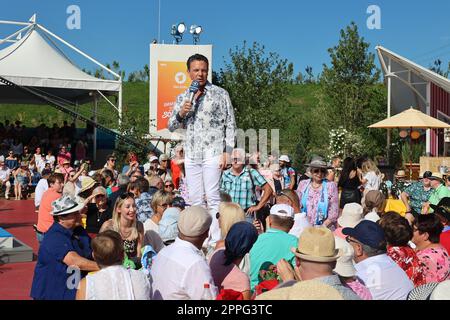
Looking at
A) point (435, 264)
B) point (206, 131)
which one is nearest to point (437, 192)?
point (435, 264)

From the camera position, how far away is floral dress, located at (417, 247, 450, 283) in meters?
5.58

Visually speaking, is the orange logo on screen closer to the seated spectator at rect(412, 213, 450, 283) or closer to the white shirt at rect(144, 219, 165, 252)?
the white shirt at rect(144, 219, 165, 252)

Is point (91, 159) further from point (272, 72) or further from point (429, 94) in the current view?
point (429, 94)

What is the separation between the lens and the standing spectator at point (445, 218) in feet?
21.6

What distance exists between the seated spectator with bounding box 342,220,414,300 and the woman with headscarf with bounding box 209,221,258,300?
0.89 meters

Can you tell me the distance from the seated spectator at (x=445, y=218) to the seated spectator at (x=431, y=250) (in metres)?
0.47

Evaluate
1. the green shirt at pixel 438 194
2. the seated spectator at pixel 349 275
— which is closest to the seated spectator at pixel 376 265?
the seated spectator at pixel 349 275

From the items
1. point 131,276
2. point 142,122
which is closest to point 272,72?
point 142,122

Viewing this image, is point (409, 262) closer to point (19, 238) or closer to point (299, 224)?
point (299, 224)

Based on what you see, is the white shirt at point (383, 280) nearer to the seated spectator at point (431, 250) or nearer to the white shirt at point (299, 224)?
the seated spectator at point (431, 250)

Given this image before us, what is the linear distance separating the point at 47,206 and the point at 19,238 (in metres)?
4.91

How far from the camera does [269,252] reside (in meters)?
5.24

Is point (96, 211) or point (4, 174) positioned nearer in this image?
point (96, 211)
